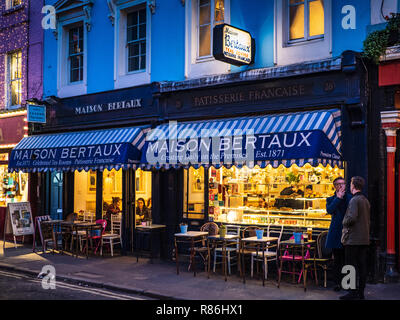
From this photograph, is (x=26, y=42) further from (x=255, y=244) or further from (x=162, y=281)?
(x=255, y=244)

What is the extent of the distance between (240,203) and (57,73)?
25.1 ft

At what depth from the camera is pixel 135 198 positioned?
548 inches

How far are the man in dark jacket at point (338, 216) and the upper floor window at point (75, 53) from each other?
942cm

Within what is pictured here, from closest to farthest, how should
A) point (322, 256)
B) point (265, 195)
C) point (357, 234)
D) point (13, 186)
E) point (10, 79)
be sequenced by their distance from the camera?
point (357, 234) → point (322, 256) → point (265, 195) → point (13, 186) → point (10, 79)

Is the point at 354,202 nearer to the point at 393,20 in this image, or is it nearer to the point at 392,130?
the point at 392,130

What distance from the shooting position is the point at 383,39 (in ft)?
30.9

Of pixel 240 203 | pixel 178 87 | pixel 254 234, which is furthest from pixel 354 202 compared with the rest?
pixel 178 87

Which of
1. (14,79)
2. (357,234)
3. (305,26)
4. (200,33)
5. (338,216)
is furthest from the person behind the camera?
(14,79)

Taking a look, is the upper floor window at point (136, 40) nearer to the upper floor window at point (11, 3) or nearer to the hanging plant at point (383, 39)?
the upper floor window at point (11, 3)

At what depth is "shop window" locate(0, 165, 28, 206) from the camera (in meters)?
16.6

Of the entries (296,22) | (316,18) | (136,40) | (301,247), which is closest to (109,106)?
(136,40)

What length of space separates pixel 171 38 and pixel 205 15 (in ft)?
3.57

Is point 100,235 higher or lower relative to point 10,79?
lower

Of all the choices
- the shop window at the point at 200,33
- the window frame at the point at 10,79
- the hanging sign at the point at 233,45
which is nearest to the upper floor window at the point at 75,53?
the window frame at the point at 10,79
